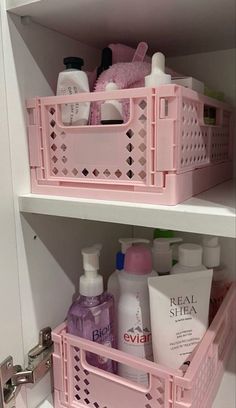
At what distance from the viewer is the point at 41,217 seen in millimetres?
554

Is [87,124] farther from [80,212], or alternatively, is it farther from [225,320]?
[225,320]

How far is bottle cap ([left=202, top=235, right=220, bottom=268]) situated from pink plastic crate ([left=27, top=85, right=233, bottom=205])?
0.40 feet

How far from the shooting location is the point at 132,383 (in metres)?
0.49

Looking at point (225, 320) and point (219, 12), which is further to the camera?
point (225, 320)

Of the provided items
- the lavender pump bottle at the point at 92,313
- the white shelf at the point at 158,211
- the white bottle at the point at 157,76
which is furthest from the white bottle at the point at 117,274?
the white bottle at the point at 157,76

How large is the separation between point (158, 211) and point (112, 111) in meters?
0.15

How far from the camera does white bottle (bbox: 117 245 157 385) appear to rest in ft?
1.74

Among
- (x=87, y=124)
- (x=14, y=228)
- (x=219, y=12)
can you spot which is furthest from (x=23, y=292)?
(x=219, y=12)

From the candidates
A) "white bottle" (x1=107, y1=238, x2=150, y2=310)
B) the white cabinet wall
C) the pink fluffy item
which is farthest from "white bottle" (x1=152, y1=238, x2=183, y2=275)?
the pink fluffy item

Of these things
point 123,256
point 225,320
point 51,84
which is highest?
point 51,84

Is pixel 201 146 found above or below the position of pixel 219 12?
below

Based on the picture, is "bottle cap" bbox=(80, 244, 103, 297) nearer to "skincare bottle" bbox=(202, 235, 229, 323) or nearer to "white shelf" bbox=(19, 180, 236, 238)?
"white shelf" bbox=(19, 180, 236, 238)

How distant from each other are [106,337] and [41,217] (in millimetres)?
214

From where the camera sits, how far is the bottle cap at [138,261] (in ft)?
1.74
